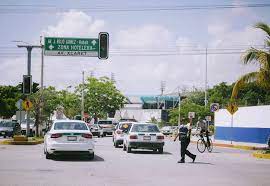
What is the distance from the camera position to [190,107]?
290ft

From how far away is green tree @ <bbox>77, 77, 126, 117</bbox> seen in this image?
3189 inches

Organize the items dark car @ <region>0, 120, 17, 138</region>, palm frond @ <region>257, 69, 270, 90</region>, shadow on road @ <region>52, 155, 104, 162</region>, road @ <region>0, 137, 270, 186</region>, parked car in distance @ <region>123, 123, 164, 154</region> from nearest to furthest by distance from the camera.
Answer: road @ <region>0, 137, 270, 186</region>, shadow on road @ <region>52, 155, 104, 162</region>, parked car in distance @ <region>123, 123, 164, 154</region>, palm frond @ <region>257, 69, 270, 90</region>, dark car @ <region>0, 120, 17, 138</region>

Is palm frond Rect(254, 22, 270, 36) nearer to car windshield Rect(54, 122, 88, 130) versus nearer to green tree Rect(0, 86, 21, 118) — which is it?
car windshield Rect(54, 122, 88, 130)

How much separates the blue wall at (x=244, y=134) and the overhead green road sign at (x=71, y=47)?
1378 centimetres

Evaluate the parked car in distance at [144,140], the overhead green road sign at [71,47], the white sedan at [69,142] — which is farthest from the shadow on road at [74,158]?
the overhead green road sign at [71,47]

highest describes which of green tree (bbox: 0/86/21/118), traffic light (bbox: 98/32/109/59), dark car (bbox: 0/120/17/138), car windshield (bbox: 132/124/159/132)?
traffic light (bbox: 98/32/109/59)

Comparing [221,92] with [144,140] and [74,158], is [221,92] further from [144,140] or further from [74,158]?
[74,158]

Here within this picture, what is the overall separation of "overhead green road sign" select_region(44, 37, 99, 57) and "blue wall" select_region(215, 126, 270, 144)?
45.2ft

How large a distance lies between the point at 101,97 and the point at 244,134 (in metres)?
42.4

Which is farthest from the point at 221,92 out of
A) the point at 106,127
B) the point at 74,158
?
the point at 74,158

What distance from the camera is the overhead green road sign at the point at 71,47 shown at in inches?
1304

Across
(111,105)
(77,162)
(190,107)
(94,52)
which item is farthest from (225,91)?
(77,162)

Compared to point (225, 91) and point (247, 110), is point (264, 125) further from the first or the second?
point (225, 91)

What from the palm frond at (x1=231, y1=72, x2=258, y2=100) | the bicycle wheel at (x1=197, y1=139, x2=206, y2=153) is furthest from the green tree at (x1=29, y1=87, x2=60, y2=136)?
the palm frond at (x1=231, y1=72, x2=258, y2=100)
